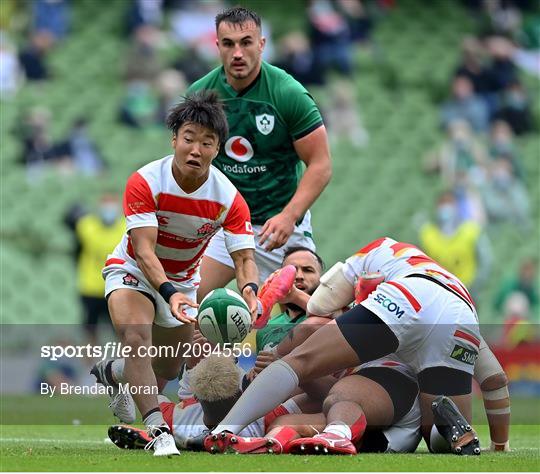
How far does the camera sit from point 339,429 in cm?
580

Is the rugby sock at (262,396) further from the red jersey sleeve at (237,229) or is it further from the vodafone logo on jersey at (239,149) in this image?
the vodafone logo on jersey at (239,149)

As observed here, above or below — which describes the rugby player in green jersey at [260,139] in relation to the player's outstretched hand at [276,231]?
above

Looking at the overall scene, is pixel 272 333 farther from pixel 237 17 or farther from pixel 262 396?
pixel 237 17

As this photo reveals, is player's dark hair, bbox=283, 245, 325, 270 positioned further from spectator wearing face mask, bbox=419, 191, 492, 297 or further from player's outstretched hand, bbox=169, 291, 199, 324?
spectator wearing face mask, bbox=419, 191, 492, 297

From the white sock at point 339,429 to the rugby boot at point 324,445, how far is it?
1.2 inches

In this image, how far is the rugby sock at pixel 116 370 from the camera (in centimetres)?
681

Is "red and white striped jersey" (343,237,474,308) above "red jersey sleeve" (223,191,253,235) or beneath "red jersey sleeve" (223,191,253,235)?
beneath

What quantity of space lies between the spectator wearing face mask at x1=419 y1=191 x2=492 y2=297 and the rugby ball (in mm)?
8724

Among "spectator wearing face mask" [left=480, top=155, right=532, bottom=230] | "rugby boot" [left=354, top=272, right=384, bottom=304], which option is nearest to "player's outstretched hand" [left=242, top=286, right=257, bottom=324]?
"rugby boot" [left=354, top=272, right=384, bottom=304]

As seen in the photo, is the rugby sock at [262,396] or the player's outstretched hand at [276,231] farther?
the player's outstretched hand at [276,231]

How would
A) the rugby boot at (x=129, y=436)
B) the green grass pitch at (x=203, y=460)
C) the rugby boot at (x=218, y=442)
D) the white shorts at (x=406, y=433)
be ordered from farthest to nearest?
the white shorts at (x=406, y=433) < the rugby boot at (x=129, y=436) < the rugby boot at (x=218, y=442) < the green grass pitch at (x=203, y=460)

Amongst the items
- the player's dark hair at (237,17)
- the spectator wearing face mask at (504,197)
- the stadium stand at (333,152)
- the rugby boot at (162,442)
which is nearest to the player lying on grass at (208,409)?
the rugby boot at (162,442)

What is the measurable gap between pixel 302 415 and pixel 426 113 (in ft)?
40.9

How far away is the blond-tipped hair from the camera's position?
629 centimetres
